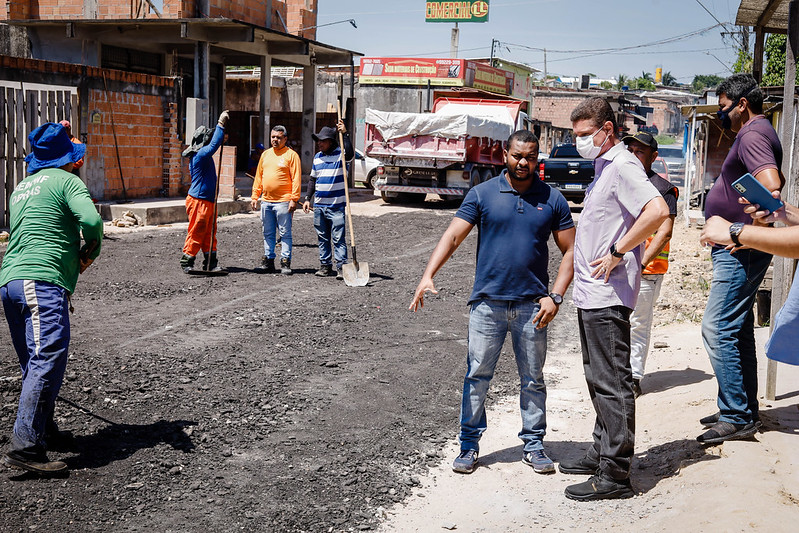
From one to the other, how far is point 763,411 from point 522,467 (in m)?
1.75

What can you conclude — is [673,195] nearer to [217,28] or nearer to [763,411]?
[763,411]

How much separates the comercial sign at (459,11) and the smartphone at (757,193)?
47.6 meters

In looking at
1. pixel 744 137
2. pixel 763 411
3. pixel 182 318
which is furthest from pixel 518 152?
pixel 182 318

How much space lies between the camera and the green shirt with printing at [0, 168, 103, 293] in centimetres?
472

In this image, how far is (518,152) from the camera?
477 cm

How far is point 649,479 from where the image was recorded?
4805 mm

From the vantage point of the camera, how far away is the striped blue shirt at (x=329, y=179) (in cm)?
1122

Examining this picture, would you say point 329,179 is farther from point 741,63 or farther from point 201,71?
point 741,63

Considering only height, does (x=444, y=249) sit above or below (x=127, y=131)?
below

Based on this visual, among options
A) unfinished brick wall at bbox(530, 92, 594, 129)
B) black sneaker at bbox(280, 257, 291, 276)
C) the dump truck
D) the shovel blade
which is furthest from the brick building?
unfinished brick wall at bbox(530, 92, 594, 129)

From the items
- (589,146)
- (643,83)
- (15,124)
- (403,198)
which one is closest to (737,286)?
(589,146)

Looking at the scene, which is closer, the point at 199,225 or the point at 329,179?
the point at 199,225

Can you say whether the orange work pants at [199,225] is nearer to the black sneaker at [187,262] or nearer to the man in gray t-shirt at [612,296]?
the black sneaker at [187,262]

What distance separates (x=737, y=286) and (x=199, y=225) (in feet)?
25.4
